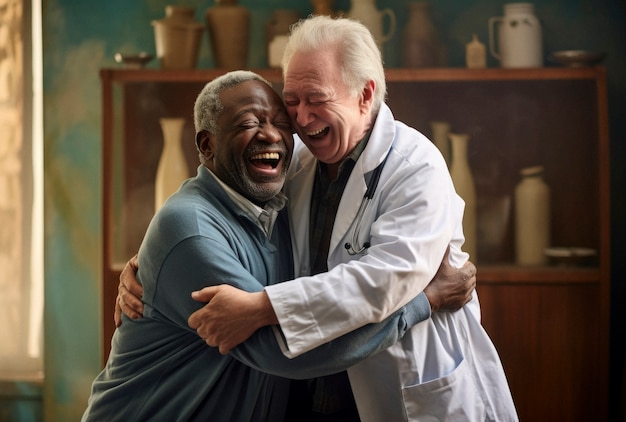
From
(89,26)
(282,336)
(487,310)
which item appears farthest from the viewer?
(89,26)

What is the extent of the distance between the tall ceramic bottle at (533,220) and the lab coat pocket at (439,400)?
1.74 meters

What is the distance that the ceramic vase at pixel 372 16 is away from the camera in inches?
144

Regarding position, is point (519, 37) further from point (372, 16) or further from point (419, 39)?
point (372, 16)

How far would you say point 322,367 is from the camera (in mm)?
1748

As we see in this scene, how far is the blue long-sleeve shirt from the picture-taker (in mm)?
1746

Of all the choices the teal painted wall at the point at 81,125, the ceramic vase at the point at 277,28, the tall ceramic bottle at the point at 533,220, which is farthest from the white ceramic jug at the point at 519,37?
the ceramic vase at the point at 277,28

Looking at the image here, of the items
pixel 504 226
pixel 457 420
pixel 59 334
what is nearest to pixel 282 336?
pixel 457 420

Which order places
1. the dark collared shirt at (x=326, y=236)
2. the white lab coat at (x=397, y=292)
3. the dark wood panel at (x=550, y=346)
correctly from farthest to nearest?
the dark wood panel at (x=550, y=346) → the dark collared shirt at (x=326, y=236) → the white lab coat at (x=397, y=292)

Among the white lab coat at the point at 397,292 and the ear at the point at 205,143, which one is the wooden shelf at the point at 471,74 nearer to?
the white lab coat at the point at 397,292

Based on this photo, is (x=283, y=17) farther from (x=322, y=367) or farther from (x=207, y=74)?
(x=322, y=367)

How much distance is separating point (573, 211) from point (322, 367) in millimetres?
2301

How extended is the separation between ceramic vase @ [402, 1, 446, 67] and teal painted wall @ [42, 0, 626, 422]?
0.19 meters

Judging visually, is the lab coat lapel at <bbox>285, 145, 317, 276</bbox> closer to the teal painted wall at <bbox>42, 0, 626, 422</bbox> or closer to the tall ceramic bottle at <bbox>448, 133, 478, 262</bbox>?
the tall ceramic bottle at <bbox>448, 133, 478, 262</bbox>

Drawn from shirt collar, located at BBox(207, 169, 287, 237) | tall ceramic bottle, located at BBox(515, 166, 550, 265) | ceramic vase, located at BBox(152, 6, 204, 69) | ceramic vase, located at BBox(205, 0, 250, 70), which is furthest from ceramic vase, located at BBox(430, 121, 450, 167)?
shirt collar, located at BBox(207, 169, 287, 237)
